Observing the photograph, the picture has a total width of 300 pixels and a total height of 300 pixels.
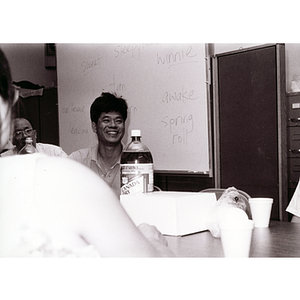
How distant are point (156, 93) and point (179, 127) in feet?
1.02

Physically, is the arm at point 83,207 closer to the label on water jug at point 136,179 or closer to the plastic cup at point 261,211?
the label on water jug at point 136,179

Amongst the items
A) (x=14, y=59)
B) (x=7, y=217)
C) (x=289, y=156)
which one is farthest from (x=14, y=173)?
(x=14, y=59)

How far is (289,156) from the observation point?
2533mm

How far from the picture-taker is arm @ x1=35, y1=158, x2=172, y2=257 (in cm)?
81

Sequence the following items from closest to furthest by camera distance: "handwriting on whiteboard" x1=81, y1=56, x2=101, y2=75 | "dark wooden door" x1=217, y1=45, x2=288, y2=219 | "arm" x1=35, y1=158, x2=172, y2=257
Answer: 1. "arm" x1=35, y1=158, x2=172, y2=257
2. "dark wooden door" x1=217, y1=45, x2=288, y2=219
3. "handwriting on whiteboard" x1=81, y1=56, x2=101, y2=75

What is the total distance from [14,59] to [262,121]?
303 centimetres

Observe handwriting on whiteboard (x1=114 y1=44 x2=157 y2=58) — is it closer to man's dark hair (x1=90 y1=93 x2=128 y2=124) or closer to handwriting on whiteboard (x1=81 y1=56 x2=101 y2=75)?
handwriting on whiteboard (x1=81 y1=56 x2=101 y2=75)

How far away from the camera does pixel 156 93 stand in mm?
2768

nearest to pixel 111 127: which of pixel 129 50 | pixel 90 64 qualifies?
pixel 129 50

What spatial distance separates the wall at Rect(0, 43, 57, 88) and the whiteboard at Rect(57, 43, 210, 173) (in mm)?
1190

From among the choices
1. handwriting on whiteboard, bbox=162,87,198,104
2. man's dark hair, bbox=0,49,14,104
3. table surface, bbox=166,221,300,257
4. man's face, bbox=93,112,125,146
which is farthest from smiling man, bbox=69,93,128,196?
man's dark hair, bbox=0,49,14,104

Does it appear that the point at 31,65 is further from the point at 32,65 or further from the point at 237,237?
the point at 237,237

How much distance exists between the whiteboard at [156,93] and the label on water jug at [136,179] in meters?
1.42

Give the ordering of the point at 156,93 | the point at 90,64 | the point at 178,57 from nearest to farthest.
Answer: the point at 178,57
the point at 156,93
the point at 90,64
